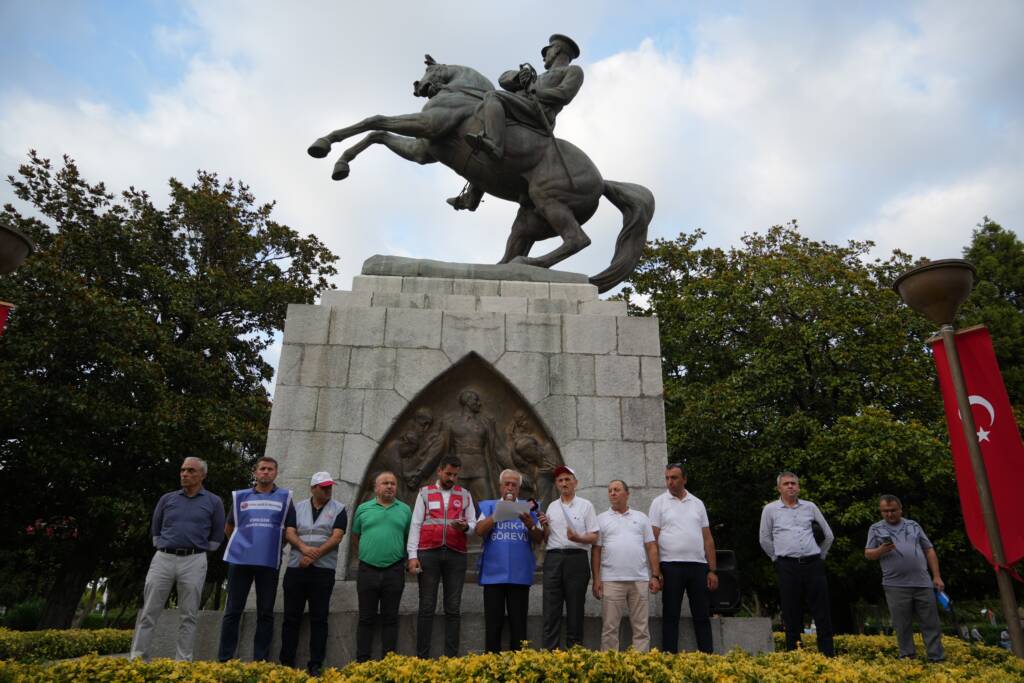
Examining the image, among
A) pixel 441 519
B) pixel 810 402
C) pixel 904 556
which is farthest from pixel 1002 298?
pixel 441 519

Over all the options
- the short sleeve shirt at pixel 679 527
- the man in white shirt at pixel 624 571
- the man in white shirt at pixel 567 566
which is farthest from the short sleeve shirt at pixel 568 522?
the short sleeve shirt at pixel 679 527

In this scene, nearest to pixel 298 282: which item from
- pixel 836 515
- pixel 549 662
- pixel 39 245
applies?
pixel 39 245

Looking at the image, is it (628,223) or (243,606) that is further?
(628,223)

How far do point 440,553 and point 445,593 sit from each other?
31cm

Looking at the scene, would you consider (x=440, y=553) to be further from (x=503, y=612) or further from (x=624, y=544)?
(x=624, y=544)

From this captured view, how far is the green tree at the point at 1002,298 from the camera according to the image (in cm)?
1919

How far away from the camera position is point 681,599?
5770 millimetres

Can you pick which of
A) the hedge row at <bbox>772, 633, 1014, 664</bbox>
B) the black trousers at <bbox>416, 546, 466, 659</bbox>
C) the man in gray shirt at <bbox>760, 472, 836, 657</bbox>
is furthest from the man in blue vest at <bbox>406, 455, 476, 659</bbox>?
the hedge row at <bbox>772, 633, 1014, 664</bbox>

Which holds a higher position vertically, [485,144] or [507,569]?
[485,144]

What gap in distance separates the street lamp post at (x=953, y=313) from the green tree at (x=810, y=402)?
1031 cm

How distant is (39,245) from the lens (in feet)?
53.1

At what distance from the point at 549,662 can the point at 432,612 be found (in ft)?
5.47

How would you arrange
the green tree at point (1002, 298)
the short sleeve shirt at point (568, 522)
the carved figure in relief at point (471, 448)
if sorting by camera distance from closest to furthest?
the short sleeve shirt at point (568, 522) < the carved figure in relief at point (471, 448) < the green tree at point (1002, 298)

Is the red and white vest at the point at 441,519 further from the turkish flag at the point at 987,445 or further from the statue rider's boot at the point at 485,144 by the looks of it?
the statue rider's boot at the point at 485,144
